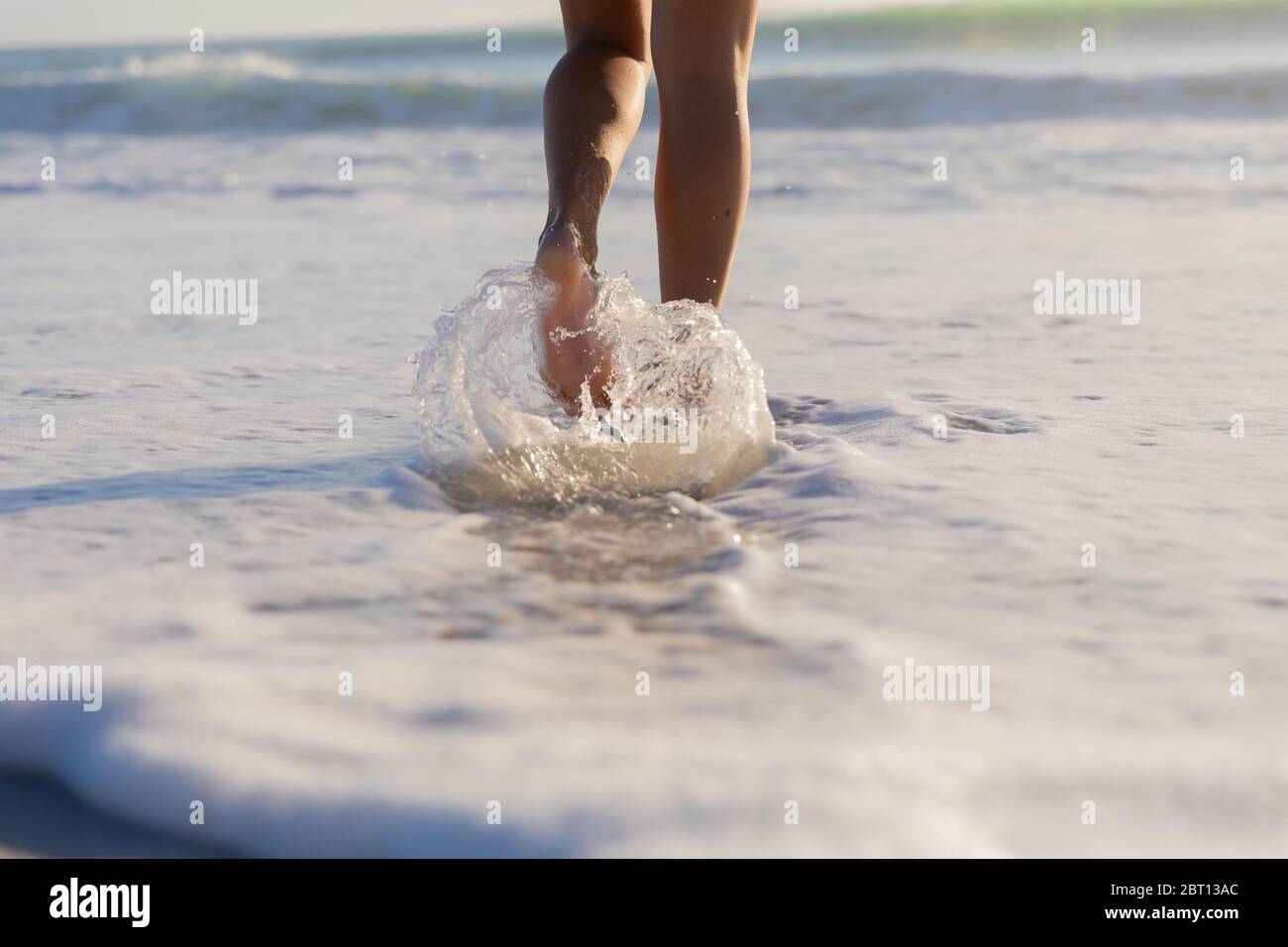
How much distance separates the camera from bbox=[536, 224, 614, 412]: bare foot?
1740 mm

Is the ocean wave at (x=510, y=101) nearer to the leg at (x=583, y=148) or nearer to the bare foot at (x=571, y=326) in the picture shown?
the leg at (x=583, y=148)

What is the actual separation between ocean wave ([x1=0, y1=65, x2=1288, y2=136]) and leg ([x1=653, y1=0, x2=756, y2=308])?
7.45 metres

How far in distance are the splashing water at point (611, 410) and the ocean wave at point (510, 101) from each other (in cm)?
769

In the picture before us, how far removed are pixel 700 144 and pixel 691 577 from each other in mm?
771

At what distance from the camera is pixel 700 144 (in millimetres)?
1899

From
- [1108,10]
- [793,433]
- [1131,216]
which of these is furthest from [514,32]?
[793,433]

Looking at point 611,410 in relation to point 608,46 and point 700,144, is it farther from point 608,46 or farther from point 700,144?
point 608,46

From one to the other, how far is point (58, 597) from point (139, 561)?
114 millimetres

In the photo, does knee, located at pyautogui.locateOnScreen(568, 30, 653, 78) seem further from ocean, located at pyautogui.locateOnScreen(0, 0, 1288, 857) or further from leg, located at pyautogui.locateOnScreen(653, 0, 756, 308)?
ocean, located at pyautogui.locateOnScreen(0, 0, 1288, 857)

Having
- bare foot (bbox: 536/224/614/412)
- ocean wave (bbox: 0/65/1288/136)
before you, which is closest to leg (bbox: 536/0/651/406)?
bare foot (bbox: 536/224/614/412)

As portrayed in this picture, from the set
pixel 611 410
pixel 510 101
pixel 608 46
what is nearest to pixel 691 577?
pixel 611 410

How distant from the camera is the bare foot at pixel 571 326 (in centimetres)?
174

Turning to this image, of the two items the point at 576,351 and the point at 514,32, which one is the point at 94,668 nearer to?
the point at 576,351

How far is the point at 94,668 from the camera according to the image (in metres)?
1.13
